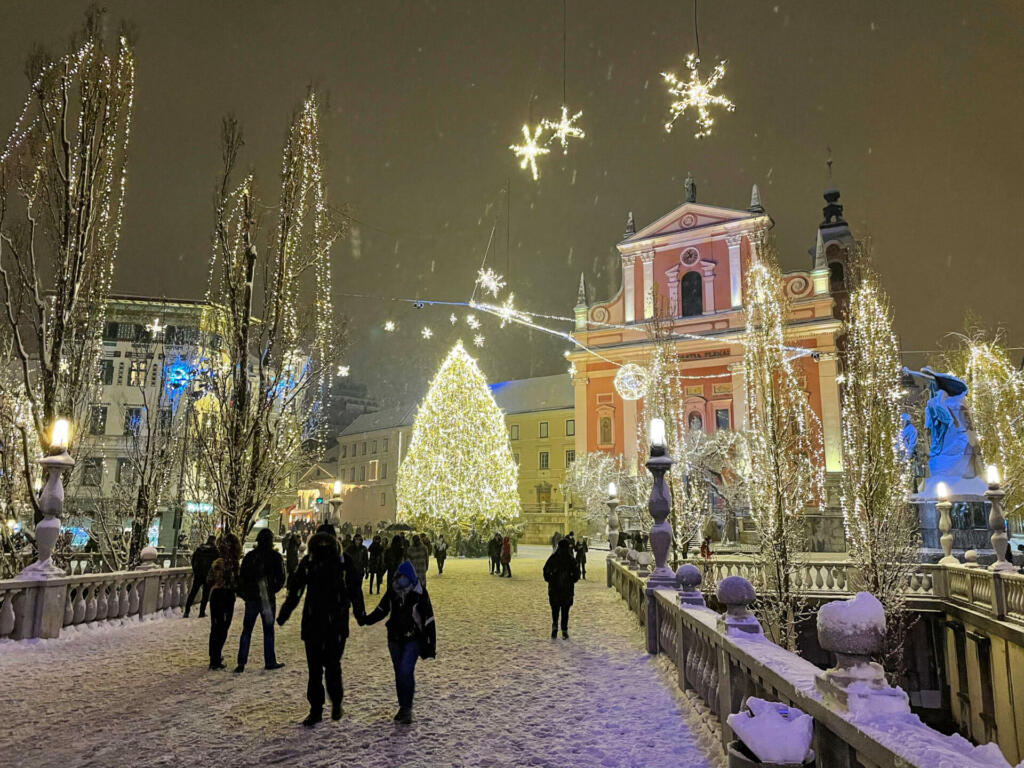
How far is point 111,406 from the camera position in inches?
1757

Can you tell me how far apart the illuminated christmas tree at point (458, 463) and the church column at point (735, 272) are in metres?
18.8

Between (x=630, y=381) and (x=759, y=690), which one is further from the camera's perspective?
(x=630, y=381)

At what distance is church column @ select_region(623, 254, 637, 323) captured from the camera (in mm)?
46156

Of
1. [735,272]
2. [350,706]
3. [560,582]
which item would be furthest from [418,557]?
[735,272]

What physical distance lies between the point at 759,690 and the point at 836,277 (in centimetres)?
4938

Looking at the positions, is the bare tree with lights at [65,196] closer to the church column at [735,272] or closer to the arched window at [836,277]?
the church column at [735,272]

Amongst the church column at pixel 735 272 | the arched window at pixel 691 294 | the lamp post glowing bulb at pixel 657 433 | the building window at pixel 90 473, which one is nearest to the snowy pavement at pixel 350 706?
the lamp post glowing bulb at pixel 657 433

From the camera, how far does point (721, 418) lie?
4294cm

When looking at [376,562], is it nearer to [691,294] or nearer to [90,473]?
[90,473]

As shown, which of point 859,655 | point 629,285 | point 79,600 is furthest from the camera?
point 629,285

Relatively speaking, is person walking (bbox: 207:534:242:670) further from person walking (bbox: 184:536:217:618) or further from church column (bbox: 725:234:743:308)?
church column (bbox: 725:234:743:308)

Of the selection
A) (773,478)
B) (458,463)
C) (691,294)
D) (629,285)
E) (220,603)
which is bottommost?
(220,603)

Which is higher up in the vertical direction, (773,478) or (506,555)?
(773,478)

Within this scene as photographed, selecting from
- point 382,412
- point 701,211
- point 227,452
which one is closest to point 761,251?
point 227,452
